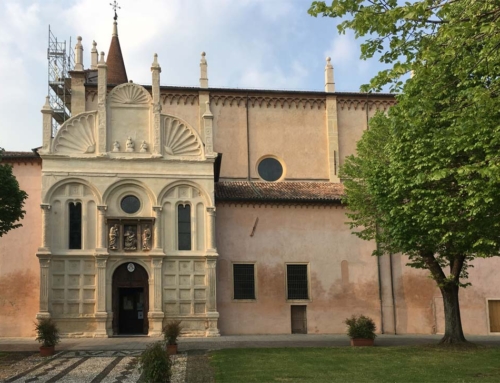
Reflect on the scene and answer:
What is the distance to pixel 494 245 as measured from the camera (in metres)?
21.0

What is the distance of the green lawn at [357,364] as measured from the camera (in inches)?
693

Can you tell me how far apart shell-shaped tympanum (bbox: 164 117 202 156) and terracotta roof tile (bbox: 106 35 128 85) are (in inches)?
616

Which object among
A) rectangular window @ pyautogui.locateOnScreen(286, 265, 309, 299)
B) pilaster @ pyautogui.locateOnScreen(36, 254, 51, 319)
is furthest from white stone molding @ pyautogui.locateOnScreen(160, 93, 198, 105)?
pilaster @ pyautogui.locateOnScreen(36, 254, 51, 319)

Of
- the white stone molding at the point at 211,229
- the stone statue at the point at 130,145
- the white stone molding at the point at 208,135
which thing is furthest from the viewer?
the white stone molding at the point at 208,135

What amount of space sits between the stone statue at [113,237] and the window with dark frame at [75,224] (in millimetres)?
1591

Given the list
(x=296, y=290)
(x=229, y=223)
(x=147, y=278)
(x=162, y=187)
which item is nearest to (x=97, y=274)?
(x=147, y=278)

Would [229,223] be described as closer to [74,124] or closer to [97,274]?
[97,274]

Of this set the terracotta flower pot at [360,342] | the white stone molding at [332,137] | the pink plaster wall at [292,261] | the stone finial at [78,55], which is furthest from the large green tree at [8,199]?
the white stone molding at [332,137]

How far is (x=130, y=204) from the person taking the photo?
32438 mm

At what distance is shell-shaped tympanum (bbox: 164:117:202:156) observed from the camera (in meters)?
33.1

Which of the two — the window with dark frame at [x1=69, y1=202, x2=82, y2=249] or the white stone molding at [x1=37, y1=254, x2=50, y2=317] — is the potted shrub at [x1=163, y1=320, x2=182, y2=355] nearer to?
the white stone molding at [x1=37, y1=254, x2=50, y2=317]

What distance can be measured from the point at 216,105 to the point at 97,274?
14.0 meters

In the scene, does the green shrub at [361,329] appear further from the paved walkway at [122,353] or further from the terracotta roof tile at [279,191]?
the terracotta roof tile at [279,191]

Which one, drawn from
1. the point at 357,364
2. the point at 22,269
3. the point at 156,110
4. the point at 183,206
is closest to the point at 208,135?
the point at 156,110
